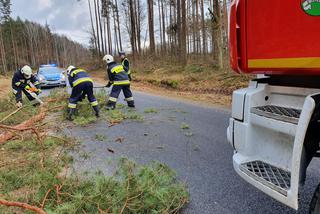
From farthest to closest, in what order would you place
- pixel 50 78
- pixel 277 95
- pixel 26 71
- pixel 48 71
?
1. pixel 48 71
2. pixel 50 78
3. pixel 26 71
4. pixel 277 95

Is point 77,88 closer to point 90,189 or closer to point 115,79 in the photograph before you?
point 115,79

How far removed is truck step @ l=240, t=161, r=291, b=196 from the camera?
1.83 metres

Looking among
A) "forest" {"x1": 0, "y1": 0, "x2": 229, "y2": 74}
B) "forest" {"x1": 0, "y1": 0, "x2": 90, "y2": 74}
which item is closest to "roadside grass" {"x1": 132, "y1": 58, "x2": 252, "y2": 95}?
"forest" {"x1": 0, "y1": 0, "x2": 229, "y2": 74}

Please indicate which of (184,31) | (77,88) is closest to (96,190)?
(77,88)

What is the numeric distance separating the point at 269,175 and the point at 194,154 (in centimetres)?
231

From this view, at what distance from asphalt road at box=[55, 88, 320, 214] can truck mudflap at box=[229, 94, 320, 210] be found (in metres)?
0.70

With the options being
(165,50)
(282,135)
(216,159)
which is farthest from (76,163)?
(165,50)

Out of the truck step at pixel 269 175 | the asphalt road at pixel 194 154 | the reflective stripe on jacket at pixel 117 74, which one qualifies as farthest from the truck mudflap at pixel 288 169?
the reflective stripe on jacket at pixel 117 74

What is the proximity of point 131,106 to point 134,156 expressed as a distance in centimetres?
460

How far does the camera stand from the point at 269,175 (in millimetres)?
2000

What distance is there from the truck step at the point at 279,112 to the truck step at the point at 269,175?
1.38 ft

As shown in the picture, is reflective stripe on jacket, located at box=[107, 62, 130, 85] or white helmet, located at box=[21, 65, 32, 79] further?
white helmet, located at box=[21, 65, 32, 79]

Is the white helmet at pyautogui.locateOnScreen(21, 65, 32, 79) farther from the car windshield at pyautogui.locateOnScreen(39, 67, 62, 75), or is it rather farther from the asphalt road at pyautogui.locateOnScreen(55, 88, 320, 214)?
the car windshield at pyautogui.locateOnScreen(39, 67, 62, 75)

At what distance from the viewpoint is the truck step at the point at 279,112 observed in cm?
185
